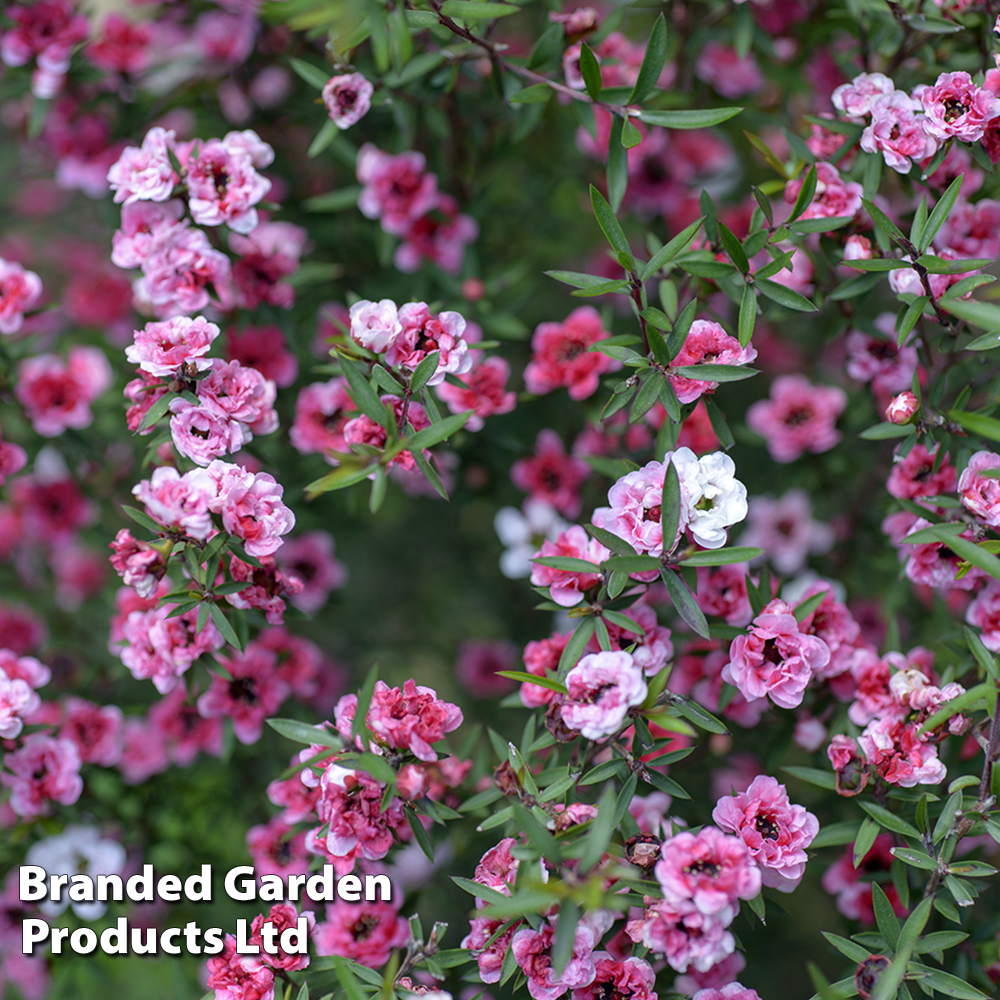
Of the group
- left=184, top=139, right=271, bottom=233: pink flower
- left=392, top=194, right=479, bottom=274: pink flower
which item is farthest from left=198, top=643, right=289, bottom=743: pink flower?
left=392, top=194, right=479, bottom=274: pink flower

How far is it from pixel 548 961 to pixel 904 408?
0.93 m

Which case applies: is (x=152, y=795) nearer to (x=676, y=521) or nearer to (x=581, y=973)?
(x=581, y=973)

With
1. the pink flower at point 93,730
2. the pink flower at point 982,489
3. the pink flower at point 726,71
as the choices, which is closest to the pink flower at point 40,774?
the pink flower at point 93,730

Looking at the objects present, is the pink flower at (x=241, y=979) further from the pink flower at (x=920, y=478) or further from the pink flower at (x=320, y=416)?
Answer: the pink flower at (x=920, y=478)

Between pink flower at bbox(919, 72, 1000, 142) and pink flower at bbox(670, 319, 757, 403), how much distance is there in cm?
42

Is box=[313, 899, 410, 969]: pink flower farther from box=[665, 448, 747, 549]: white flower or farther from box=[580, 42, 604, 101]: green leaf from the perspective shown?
box=[580, 42, 604, 101]: green leaf

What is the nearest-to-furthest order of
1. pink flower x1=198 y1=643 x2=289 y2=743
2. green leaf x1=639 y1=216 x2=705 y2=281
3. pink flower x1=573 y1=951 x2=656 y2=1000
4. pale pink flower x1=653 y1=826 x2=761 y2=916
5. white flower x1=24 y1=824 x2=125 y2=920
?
pale pink flower x1=653 y1=826 x2=761 y2=916, pink flower x1=573 y1=951 x2=656 y2=1000, green leaf x1=639 y1=216 x2=705 y2=281, pink flower x1=198 y1=643 x2=289 y2=743, white flower x1=24 y1=824 x2=125 y2=920

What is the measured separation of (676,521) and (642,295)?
331 millimetres

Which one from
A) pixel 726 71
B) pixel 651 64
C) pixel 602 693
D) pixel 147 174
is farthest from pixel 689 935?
pixel 726 71

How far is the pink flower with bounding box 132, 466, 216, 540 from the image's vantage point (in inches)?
44.6

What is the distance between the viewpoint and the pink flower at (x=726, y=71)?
1.89 metres

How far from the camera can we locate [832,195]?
1.31 metres

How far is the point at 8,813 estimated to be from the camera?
5.82 feet

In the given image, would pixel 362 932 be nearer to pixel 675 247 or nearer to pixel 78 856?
pixel 78 856
